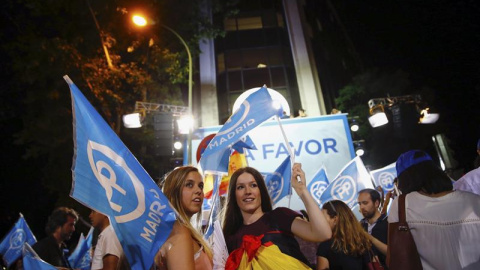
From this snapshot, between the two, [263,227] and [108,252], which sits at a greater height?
[263,227]

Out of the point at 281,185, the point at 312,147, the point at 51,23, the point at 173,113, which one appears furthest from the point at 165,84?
the point at 281,185

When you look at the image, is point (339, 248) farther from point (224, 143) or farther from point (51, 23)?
point (51, 23)

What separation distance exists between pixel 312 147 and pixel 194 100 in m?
12.9

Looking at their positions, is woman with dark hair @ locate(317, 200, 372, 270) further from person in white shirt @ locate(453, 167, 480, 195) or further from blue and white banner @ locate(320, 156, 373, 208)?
blue and white banner @ locate(320, 156, 373, 208)

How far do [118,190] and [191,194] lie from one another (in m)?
0.72

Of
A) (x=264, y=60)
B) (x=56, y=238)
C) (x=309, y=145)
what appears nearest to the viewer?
(x=56, y=238)

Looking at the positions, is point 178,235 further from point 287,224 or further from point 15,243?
point 15,243

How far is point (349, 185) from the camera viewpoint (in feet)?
21.7

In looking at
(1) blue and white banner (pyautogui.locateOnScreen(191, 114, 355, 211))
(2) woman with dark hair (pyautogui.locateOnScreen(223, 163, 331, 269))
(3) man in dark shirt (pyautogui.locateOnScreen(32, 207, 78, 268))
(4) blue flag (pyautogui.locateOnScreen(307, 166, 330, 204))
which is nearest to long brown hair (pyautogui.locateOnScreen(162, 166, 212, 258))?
(2) woman with dark hair (pyautogui.locateOnScreen(223, 163, 331, 269))

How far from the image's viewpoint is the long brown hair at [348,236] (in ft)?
11.4

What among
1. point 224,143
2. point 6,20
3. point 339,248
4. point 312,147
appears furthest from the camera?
point 6,20

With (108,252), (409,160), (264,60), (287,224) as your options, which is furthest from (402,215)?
(264,60)

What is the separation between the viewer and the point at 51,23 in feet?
42.4

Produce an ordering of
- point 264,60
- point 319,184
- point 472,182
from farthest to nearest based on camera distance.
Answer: point 264,60 < point 319,184 < point 472,182
